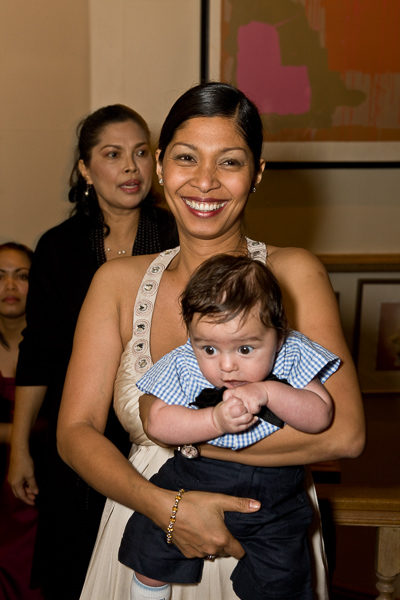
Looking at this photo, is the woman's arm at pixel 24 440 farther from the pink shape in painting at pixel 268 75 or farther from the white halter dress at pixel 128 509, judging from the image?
the pink shape in painting at pixel 268 75

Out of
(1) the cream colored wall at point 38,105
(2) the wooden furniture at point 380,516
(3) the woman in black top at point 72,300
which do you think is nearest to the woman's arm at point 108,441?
(2) the wooden furniture at point 380,516

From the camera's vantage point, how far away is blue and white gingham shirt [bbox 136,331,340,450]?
1410mm

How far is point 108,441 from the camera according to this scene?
63.4 inches

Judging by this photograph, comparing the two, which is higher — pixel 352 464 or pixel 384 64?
pixel 384 64

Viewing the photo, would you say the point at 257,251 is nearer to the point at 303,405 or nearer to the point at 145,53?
the point at 303,405

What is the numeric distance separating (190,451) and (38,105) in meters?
2.63

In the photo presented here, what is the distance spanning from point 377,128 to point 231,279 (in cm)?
253

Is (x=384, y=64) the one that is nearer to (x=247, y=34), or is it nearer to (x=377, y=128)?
(x=377, y=128)

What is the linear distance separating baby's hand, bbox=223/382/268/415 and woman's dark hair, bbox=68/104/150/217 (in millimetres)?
1770

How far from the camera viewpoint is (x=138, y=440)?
1.80 metres

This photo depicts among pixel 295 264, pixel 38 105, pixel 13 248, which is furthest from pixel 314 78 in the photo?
pixel 295 264

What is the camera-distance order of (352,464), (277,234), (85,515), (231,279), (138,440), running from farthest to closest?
(352,464), (277,234), (85,515), (138,440), (231,279)

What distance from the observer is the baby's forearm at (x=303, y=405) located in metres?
1.31

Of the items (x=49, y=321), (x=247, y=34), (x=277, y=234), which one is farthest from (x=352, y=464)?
(x=247, y=34)
